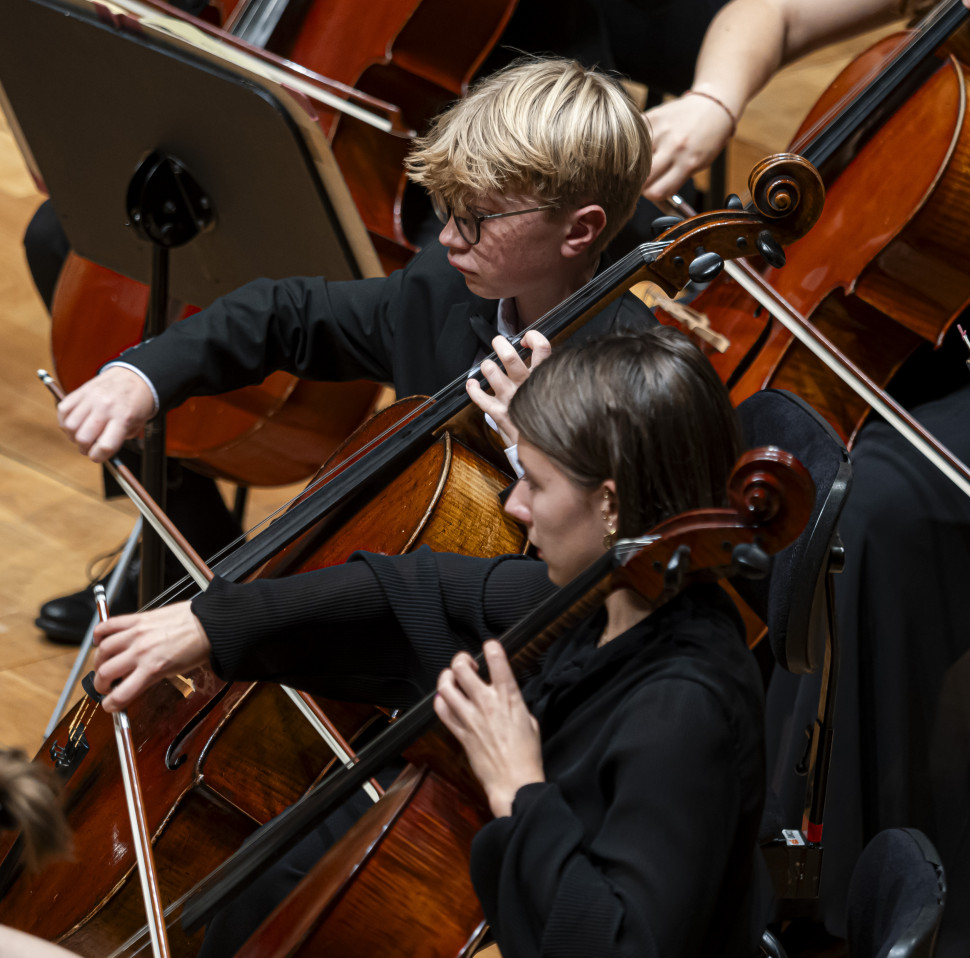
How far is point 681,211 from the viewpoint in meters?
1.80

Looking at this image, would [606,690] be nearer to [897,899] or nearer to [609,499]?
[609,499]

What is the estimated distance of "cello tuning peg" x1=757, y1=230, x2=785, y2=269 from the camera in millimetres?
1170

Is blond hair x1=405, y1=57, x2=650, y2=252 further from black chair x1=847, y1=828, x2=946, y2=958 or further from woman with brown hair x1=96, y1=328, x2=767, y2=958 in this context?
black chair x1=847, y1=828, x2=946, y2=958

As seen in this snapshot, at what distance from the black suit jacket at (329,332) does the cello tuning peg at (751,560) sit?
644 millimetres

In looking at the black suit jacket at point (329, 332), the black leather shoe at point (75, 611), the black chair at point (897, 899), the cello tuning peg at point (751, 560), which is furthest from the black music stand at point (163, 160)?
the black chair at point (897, 899)

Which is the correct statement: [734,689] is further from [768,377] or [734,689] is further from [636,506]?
[768,377]

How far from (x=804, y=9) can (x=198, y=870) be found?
1.50m

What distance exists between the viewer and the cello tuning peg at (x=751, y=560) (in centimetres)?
81

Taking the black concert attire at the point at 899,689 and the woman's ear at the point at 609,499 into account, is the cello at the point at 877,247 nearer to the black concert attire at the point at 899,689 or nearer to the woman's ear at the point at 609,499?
the black concert attire at the point at 899,689

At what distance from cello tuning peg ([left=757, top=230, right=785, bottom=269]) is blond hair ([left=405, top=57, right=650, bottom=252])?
0.22 m

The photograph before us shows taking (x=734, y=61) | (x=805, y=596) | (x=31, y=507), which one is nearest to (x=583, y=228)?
(x=805, y=596)

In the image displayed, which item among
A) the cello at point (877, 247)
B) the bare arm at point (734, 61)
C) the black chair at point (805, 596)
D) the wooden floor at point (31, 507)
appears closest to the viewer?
the black chair at point (805, 596)

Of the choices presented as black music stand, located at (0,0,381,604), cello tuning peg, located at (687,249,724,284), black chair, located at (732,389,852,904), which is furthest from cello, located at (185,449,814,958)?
black music stand, located at (0,0,381,604)

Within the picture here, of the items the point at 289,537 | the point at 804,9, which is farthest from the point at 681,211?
the point at 289,537
